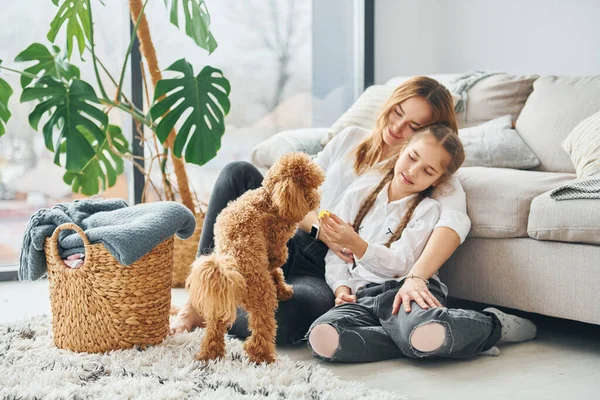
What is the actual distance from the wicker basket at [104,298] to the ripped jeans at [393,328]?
44 centimetres

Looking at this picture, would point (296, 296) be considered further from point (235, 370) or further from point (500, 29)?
point (500, 29)

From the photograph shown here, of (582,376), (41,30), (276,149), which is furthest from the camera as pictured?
(41,30)

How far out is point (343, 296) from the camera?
1.96m

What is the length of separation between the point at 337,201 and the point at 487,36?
1758 mm

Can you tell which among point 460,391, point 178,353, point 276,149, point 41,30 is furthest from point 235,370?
point 41,30

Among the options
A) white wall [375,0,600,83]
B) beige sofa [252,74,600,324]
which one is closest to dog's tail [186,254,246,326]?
beige sofa [252,74,600,324]

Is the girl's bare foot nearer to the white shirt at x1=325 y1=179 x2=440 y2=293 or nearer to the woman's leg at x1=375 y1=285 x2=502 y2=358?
the white shirt at x1=325 y1=179 x2=440 y2=293

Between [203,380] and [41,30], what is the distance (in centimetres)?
209

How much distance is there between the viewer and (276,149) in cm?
276

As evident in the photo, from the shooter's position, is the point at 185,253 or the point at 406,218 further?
the point at 185,253

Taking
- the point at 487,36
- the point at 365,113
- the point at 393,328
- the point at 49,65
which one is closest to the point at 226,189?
the point at 393,328

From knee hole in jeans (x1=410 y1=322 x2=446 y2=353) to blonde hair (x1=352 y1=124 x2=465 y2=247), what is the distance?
328 mm

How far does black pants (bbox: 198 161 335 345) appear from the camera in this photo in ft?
6.32

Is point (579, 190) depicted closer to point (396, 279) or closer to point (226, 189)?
point (396, 279)
